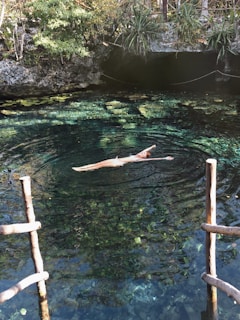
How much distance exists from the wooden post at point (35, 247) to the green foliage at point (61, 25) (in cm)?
872

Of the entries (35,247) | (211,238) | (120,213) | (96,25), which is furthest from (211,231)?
(96,25)

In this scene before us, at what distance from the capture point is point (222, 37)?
11.8 meters

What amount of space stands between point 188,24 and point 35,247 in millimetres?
10176

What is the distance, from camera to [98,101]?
1199cm

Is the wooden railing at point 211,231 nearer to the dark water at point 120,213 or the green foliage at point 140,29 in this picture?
the dark water at point 120,213

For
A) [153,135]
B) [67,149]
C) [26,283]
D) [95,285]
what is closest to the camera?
[26,283]

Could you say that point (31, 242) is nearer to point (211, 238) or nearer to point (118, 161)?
point (211, 238)

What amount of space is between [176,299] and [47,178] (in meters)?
3.45

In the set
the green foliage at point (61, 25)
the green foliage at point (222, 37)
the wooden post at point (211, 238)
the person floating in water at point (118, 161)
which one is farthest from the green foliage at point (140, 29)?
the wooden post at point (211, 238)

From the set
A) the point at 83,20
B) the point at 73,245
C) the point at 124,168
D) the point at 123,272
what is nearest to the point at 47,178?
the point at 124,168

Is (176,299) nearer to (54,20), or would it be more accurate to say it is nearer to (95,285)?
(95,285)

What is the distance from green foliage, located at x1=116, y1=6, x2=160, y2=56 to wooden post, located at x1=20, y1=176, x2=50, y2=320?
9.63 metres

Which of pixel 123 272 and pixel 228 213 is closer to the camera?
pixel 123 272

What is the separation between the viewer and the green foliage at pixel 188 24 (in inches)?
467
